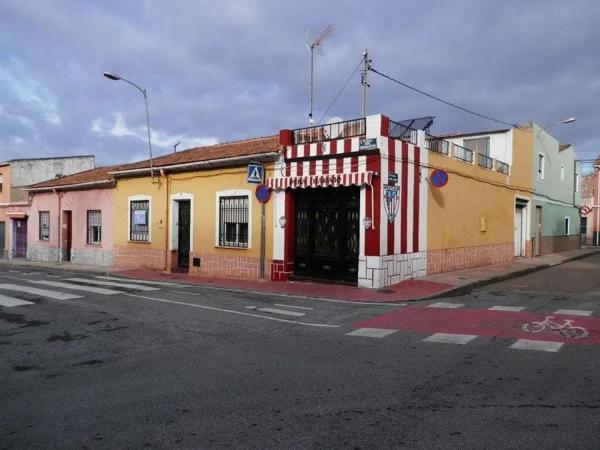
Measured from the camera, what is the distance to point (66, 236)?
23.0 m

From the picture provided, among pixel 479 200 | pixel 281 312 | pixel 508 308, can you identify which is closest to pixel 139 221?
pixel 281 312

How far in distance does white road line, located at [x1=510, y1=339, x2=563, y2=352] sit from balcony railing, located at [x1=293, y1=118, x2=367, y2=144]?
289 inches

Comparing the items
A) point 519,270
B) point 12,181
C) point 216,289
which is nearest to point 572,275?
point 519,270

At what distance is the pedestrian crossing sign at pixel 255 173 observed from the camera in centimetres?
1376

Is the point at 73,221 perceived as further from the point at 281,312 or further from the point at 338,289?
the point at 281,312

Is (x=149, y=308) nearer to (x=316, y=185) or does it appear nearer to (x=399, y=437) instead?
(x=316, y=185)

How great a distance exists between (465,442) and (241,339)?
4014mm

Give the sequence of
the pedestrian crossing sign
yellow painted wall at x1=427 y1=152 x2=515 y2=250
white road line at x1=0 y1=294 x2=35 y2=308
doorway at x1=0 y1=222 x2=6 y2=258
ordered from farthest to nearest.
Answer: doorway at x1=0 y1=222 x2=6 y2=258, yellow painted wall at x1=427 y1=152 x2=515 y2=250, the pedestrian crossing sign, white road line at x1=0 y1=294 x2=35 y2=308

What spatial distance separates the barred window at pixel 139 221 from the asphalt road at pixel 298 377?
29.3ft

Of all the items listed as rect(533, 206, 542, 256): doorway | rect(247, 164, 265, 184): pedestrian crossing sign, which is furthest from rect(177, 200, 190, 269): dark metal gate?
rect(533, 206, 542, 256): doorway

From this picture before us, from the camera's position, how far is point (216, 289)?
12938mm

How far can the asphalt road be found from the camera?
146 inches

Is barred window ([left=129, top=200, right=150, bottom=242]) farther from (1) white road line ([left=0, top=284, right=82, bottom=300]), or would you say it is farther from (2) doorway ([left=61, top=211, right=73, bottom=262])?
(1) white road line ([left=0, top=284, right=82, bottom=300])

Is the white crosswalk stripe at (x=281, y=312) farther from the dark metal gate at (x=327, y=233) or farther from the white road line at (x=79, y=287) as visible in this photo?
the white road line at (x=79, y=287)
